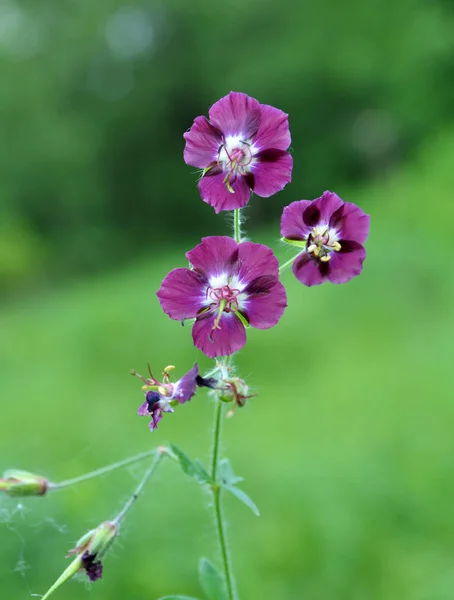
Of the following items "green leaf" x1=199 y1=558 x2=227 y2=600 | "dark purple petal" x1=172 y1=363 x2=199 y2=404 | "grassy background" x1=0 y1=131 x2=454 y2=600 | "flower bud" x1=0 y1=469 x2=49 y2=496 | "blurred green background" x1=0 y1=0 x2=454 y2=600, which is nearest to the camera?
"dark purple petal" x1=172 y1=363 x2=199 y2=404

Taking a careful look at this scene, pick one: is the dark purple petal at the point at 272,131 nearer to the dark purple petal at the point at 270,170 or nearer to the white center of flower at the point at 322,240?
the dark purple petal at the point at 270,170

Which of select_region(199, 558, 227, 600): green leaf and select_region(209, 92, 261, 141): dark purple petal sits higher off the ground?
select_region(209, 92, 261, 141): dark purple petal

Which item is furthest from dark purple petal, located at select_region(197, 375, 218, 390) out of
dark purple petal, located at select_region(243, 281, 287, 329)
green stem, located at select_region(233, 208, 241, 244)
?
green stem, located at select_region(233, 208, 241, 244)

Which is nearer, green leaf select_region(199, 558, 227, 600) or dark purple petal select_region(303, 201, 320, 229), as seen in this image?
dark purple petal select_region(303, 201, 320, 229)

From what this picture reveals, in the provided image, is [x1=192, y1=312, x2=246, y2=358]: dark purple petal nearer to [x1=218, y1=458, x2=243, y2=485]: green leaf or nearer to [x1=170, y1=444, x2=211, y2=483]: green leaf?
[x1=170, y1=444, x2=211, y2=483]: green leaf

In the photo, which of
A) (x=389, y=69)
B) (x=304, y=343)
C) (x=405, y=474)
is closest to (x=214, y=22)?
(x=389, y=69)

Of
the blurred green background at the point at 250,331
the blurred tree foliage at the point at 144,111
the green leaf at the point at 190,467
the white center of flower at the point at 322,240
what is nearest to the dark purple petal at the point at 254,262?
the white center of flower at the point at 322,240

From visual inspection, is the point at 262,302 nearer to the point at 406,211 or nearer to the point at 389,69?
the point at 406,211
